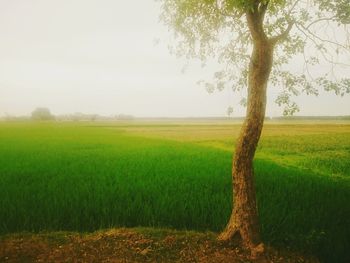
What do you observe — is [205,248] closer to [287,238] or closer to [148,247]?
[148,247]

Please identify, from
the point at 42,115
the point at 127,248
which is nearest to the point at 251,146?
the point at 127,248

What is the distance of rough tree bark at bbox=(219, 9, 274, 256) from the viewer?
6.05 m

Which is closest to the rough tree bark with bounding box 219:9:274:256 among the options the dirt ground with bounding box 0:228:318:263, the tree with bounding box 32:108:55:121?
the dirt ground with bounding box 0:228:318:263

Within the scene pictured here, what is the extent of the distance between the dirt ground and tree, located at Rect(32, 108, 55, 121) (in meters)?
182

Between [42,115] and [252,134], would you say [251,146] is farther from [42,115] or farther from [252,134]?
[42,115]

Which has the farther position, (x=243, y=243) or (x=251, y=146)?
(x=243, y=243)

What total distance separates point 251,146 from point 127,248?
3.20 m

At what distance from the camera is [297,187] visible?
11859 millimetres

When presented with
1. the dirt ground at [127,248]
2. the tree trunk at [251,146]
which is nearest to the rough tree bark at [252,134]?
the tree trunk at [251,146]

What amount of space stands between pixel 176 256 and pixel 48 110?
199370mm

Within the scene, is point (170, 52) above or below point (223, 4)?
below

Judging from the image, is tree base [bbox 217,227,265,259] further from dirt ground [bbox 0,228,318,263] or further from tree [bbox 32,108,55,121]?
tree [bbox 32,108,55,121]

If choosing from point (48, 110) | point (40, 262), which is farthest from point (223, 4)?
point (48, 110)

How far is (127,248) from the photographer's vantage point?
6250 mm
